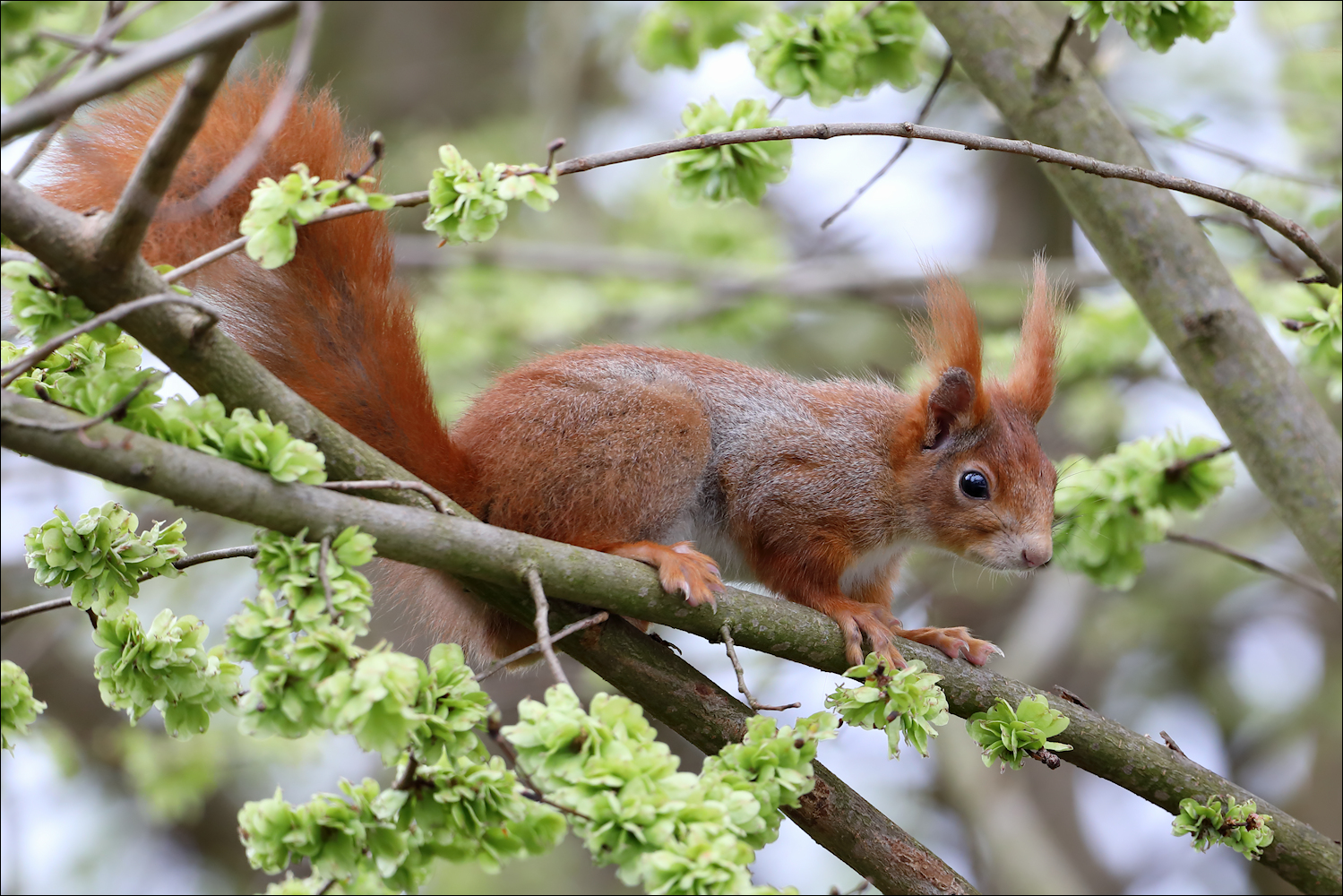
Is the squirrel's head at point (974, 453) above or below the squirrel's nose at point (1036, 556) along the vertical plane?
above

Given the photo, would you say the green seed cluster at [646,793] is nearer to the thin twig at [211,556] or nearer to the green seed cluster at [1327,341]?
the thin twig at [211,556]

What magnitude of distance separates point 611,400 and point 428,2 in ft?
23.8

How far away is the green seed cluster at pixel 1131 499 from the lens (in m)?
3.79

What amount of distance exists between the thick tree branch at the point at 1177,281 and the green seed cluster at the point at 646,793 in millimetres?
2085

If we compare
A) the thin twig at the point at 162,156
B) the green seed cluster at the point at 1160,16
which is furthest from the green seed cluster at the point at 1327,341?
the thin twig at the point at 162,156

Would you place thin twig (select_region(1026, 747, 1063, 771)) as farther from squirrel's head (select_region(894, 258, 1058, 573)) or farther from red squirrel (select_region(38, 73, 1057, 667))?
squirrel's head (select_region(894, 258, 1058, 573))

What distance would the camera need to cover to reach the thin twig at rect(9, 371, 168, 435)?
1596 millimetres

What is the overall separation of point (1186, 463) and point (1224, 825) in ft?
4.95

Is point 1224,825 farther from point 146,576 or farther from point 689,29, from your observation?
point 689,29

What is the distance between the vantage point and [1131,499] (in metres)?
3.85

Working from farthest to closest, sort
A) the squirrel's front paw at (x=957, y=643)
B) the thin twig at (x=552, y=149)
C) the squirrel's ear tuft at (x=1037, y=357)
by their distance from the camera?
the squirrel's ear tuft at (x=1037, y=357), the squirrel's front paw at (x=957, y=643), the thin twig at (x=552, y=149)

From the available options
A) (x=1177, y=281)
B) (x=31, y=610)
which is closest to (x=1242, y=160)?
(x=1177, y=281)

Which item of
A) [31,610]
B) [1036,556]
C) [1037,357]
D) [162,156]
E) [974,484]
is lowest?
[31,610]

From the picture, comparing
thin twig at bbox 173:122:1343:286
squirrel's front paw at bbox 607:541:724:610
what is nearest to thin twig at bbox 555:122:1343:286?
thin twig at bbox 173:122:1343:286
